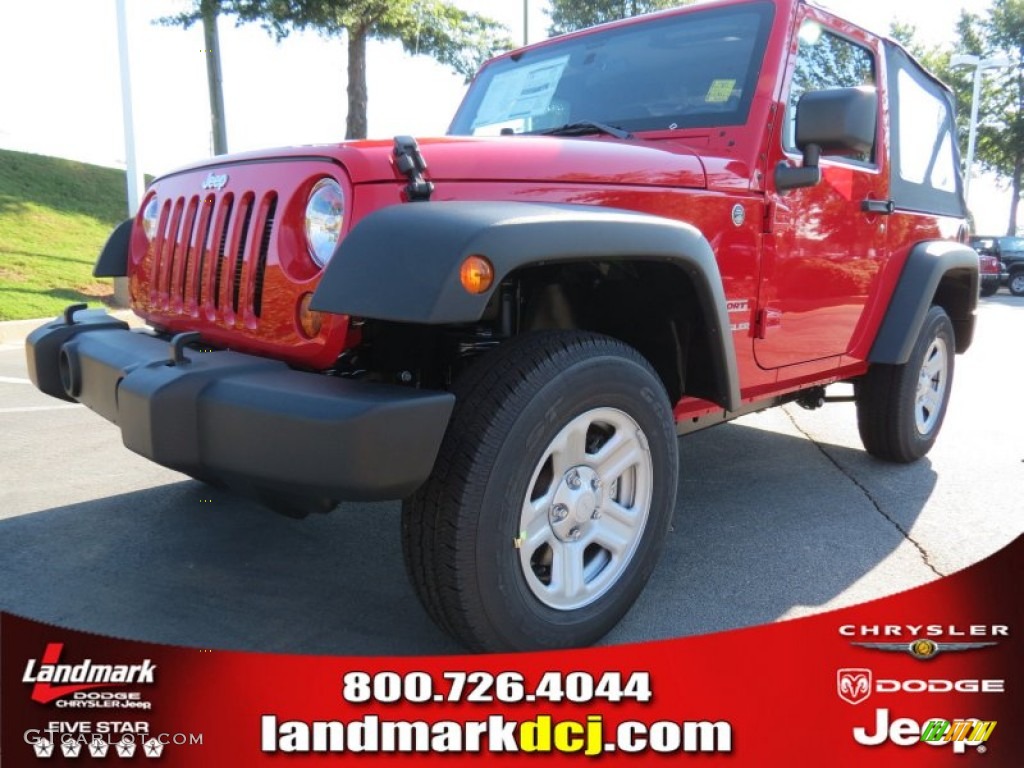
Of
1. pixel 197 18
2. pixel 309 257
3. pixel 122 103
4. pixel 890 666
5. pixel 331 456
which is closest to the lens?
pixel 331 456

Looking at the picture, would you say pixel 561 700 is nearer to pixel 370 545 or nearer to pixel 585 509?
pixel 585 509

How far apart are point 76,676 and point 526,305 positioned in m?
1.48

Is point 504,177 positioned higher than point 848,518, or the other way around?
point 504,177

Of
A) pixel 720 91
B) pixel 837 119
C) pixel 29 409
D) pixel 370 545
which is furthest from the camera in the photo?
→ pixel 29 409

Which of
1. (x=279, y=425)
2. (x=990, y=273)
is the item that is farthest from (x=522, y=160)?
(x=990, y=273)

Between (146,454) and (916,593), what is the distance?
1.85 metres

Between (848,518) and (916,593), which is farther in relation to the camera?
(848,518)

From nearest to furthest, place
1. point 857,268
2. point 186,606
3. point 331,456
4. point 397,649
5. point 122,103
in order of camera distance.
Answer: point 331,456 < point 397,649 < point 186,606 < point 857,268 < point 122,103

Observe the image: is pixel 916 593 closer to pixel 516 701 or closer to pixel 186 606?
pixel 516 701

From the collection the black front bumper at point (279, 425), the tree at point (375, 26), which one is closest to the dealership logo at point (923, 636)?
the black front bumper at point (279, 425)

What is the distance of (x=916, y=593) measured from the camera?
190 centimetres

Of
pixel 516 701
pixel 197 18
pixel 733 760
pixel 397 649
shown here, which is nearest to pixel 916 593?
pixel 733 760

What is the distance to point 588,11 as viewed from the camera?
27.3m

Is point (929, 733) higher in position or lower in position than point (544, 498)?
lower
